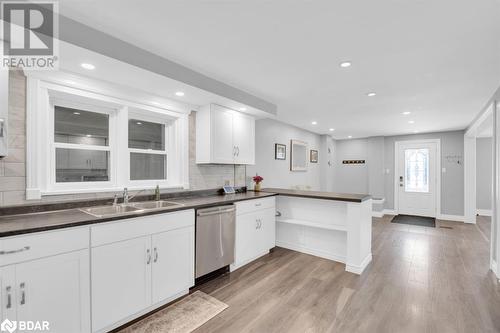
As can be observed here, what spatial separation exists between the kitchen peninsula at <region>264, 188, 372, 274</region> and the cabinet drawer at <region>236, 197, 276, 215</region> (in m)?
0.26

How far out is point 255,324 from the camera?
2025 mm

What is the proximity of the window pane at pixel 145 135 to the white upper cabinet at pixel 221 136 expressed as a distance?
0.50 metres

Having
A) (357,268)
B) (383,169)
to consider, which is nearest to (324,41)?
(357,268)

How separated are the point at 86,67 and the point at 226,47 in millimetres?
1270

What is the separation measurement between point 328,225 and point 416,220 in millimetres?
4078

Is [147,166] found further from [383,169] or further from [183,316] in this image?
[383,169]

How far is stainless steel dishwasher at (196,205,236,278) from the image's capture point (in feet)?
8.54

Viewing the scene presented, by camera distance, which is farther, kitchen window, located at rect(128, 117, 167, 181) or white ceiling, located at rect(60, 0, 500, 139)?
kitchen window, located at rect(128, 117, 167, 181)

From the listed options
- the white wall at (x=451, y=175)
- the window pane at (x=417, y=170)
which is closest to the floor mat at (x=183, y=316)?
the window pane at (x=417, y=170)

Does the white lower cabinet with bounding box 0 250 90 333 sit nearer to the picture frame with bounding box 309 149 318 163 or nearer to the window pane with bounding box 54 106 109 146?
the window pane with bounding box 54 106 109 146

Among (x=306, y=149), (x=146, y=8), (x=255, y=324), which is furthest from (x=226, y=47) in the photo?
(x=306, y=149)

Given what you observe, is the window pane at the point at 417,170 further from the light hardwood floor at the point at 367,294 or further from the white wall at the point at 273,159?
the light hardwood floor at the point at 367,294

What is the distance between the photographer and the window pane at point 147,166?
9.70ft

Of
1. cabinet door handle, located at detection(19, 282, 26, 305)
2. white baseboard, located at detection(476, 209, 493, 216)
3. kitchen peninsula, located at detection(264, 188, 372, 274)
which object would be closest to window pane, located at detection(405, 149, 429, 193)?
white baseboard, located at detection(476, 209, 493, 216)
